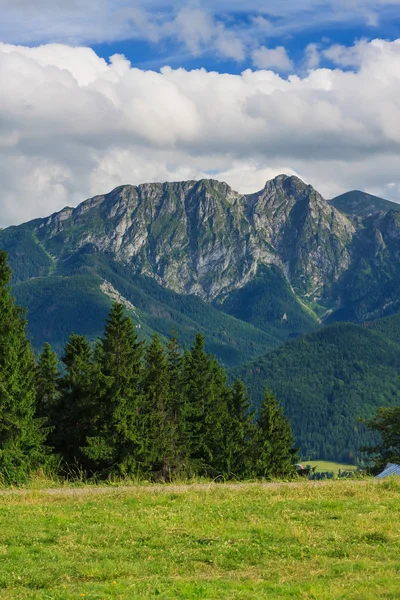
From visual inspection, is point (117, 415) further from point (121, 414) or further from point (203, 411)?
point (203, 411)

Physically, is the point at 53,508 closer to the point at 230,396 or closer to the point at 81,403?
the point at 81,403

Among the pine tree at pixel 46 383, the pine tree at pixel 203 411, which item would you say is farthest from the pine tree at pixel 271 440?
the pine tree at pixel 46 383

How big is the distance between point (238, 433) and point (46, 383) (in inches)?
891

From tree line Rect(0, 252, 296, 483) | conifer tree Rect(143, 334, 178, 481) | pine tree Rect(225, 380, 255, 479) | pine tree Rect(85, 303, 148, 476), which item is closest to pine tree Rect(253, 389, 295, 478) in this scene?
tree line Rect(0, 252, 296, 483)

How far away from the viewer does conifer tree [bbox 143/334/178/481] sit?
53.3 meters

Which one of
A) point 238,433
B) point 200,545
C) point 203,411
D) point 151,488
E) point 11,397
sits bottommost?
point 238,433

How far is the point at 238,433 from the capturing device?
68.5 m

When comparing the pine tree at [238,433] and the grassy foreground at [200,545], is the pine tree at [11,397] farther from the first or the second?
the pine tree at [238,433]

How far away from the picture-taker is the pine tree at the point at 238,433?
65812mm

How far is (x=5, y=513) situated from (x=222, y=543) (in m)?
6.92

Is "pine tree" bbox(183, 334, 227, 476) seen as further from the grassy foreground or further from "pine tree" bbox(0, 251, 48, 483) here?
the grassy foreground

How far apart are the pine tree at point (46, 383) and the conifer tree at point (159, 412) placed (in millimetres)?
7712

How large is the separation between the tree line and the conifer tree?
92 mm

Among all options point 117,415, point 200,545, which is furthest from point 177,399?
point 200,545
